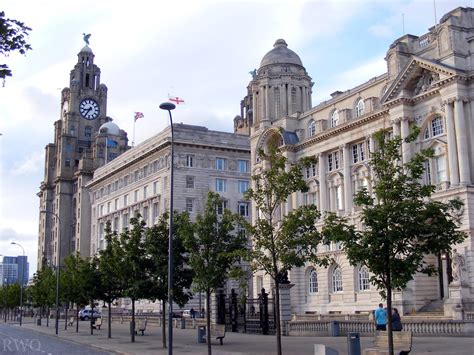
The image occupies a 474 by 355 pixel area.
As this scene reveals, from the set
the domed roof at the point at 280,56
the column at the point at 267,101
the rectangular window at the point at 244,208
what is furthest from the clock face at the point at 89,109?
the column at the point at 267,101

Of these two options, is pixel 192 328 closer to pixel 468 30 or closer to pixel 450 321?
pixel 450 321

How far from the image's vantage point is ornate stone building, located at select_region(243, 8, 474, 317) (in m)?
47.9

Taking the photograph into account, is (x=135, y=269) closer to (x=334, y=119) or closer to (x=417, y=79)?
(x=417, y=79)

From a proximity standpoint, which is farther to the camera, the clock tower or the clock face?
the clock face

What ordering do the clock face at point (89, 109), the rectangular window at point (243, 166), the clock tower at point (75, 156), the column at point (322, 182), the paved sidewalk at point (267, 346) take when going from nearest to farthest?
the paved sidewalk at point (267, 346) → the column at point (322, 182) → the rectangular window at point (243, 166) → the clock tower at point (75, 156) → the clock face at point (89, 109)

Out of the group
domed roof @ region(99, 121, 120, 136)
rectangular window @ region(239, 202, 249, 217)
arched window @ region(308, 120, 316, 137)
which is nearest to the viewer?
arched window @ region(308, 120, 316, 137)

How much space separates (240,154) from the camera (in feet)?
279

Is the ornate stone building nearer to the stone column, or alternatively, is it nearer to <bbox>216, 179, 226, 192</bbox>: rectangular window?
the stone column

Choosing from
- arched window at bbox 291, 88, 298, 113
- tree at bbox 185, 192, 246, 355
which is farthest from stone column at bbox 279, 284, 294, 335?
arched window at bbox 291, 88, 298, 113

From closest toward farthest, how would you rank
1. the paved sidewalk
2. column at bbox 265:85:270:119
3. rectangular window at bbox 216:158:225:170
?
the paved sidewalk
column at bbox 265:85:270:119
rectangular window at bbox 216:158:225:170

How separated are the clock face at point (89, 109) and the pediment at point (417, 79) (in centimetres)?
9242

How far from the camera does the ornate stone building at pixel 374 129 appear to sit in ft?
157

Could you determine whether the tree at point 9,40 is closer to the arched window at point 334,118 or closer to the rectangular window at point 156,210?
the arched window at point 334,118

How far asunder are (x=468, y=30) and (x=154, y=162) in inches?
1866
